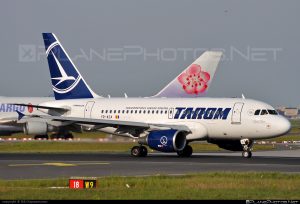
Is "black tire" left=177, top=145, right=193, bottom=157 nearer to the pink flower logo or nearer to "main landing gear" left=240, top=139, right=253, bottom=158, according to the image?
"main landing gear" left=240, top=139, right=253, bottom=158

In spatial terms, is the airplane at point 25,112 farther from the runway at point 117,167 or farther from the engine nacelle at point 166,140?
the runway at point 117,167

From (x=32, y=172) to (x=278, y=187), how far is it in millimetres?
13571

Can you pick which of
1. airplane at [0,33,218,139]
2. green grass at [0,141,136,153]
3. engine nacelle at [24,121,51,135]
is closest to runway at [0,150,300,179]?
green grass at [0,141,136,153]

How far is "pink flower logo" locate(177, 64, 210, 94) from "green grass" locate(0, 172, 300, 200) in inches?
2812

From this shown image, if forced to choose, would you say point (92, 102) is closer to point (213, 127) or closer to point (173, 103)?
point (173, 103)

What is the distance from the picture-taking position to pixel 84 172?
38.3 meters

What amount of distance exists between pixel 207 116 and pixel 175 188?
23.8 metres

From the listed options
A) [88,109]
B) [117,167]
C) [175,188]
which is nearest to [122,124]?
[88,109]

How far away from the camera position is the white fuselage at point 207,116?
168ft

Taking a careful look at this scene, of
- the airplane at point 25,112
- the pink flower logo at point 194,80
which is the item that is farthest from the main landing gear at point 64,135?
the pink flower logo at point 194,80

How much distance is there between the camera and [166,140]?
51438 millimetres

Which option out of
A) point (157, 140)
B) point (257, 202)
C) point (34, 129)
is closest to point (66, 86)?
point (157, 140)

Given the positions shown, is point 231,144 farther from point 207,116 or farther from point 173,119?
point 173,119

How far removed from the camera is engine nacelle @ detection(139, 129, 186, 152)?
169 feet
